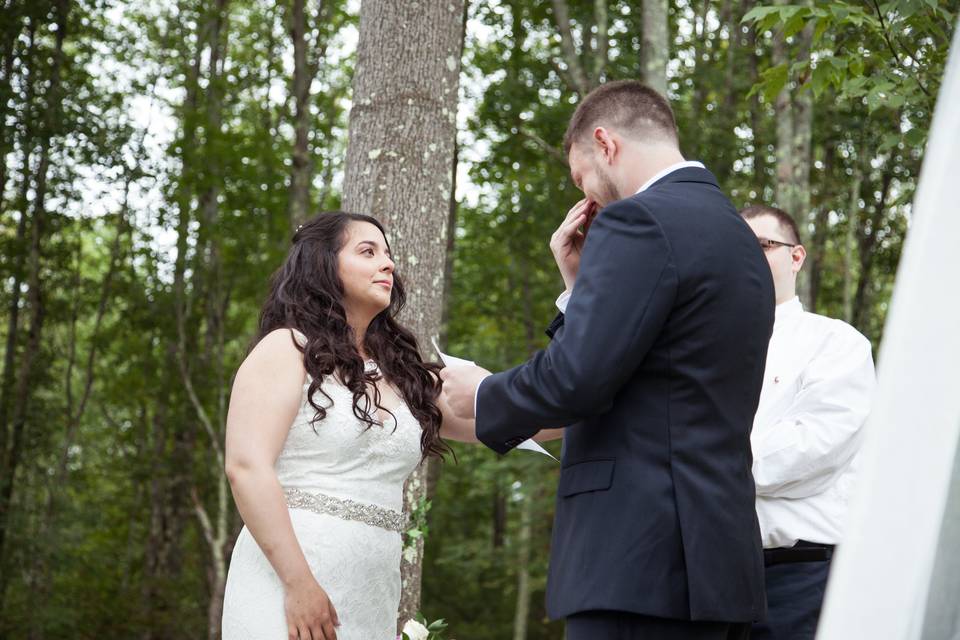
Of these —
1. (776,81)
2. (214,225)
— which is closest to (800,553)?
(776,81)

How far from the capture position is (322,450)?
3117 mm

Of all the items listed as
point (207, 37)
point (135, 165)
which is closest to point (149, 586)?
point (135, 165)

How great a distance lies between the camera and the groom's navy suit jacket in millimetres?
2387

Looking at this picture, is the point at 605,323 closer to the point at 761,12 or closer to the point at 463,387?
the point at 463,387

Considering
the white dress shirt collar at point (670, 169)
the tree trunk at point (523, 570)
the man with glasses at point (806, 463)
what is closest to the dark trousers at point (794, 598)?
the man with glasses at point (806, 463)

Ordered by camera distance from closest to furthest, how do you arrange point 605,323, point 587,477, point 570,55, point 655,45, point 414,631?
point 605,323 < point 587,477 < point 414,631 < point 655,45 < point 570,55

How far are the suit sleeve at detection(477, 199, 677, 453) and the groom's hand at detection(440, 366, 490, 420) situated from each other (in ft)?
0.70

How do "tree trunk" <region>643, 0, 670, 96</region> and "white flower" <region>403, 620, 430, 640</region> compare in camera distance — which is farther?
"tree trunk" <region>643, 0, 670, 96</region>

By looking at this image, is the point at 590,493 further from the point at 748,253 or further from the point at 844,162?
the point at 844,162

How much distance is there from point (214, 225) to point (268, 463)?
1049cm

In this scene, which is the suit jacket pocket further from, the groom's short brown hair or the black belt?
the black belt

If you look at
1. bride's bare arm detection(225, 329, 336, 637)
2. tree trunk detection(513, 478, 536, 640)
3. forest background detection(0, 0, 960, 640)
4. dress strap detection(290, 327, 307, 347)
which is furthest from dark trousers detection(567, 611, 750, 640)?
tree trunk detection(513, 478, 536, 640)

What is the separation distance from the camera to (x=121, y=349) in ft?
52.2

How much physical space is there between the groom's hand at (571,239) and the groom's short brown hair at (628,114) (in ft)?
0.74
